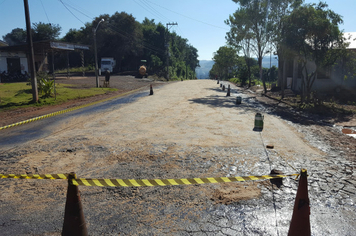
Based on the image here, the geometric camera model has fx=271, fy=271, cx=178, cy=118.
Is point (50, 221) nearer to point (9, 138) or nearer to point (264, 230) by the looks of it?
point (264, 230)

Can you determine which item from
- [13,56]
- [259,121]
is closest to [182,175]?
[259,121]

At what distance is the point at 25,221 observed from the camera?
3.74m

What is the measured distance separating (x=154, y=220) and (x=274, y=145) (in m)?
4.84

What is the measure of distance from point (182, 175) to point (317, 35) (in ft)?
45.5

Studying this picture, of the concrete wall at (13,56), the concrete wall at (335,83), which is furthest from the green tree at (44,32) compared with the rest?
the concrete wall at (335,83)

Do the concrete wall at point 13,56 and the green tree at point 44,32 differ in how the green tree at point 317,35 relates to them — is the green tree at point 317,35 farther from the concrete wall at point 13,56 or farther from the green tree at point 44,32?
the green tree at point 44,32

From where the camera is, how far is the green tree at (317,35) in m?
15.0

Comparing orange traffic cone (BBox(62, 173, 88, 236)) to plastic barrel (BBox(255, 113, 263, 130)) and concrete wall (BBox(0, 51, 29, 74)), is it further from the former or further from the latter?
concrete wall (BBox(0, 51, 29, 74))

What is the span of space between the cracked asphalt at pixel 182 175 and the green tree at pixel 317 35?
7443mm

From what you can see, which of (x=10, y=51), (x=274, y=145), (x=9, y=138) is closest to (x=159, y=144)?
(x=274, y=145)

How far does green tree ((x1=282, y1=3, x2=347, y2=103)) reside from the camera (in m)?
15.0

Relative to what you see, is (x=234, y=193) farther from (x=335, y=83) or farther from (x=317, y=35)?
(x=335, y=83)

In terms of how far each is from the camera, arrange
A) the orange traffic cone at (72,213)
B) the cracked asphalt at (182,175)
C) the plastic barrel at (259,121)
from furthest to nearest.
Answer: the plastic barrel at (259,121) → the cracked asphalt at (182,175) → the orange traffic cone at (72,213)

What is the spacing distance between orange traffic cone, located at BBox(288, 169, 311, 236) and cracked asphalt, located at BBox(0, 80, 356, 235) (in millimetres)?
388
